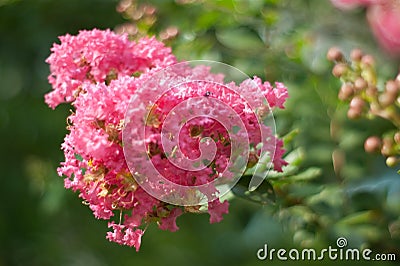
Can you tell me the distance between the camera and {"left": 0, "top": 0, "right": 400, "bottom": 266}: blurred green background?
151cm

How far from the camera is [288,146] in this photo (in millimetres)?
1481

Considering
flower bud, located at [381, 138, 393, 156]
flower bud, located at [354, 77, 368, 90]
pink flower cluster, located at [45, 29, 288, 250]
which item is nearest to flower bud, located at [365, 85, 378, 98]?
flower bud, located at [354, 77, 368, 90]

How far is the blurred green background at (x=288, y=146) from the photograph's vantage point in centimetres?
151

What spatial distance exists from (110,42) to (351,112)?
0.46 metres

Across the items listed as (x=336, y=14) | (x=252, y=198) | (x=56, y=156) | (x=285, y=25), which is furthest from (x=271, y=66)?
(x=56, y=156)

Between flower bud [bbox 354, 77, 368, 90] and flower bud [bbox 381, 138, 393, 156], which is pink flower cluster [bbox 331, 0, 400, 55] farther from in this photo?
flower bud [bbox 381, 138, 393, 156]

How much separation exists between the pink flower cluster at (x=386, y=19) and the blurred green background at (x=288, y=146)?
0.08 metres

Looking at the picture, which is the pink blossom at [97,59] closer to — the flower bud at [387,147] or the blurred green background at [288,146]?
the blurred green background at [288,146]

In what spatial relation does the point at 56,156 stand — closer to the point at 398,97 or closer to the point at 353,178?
the point at 353,178

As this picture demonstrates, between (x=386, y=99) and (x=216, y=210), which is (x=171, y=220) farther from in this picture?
(x=386, y=99)

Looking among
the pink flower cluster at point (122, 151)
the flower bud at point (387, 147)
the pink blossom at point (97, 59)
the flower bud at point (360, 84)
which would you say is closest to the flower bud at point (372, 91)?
the flower bud at point (360, 84)

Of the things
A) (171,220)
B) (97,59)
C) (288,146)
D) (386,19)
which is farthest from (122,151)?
(386,19)

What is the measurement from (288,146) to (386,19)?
42cm

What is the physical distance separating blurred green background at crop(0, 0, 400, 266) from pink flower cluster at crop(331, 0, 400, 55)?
77mm
